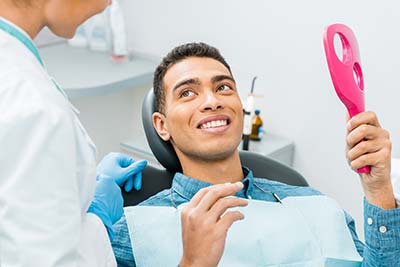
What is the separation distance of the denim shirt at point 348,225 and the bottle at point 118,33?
1.40m

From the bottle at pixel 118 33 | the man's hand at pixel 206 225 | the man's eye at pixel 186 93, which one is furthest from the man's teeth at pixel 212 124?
the bottle at pixel 118 33

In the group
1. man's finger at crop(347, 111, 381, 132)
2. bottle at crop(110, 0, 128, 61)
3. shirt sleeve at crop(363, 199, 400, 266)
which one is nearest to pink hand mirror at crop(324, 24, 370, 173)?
man's finger at crop(347, 111, 381, 132)

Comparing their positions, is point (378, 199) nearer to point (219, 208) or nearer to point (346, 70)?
point (346, 70)

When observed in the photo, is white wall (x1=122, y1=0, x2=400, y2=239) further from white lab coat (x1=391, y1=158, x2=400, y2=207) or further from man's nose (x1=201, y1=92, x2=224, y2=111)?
man's nose (x1=201, y1=92, x2=224, y2=111)

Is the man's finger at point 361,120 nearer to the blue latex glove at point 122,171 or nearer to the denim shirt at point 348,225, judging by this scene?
the denim shirt at point 348,225

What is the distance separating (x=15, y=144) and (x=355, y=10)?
5.63 ft

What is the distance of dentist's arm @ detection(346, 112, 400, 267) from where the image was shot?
4.22ft

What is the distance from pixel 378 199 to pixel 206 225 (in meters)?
0.53

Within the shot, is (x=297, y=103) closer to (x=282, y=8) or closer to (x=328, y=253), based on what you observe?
(x=282, y=8)

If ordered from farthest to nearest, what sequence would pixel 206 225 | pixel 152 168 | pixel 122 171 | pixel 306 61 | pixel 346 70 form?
pixel 306 61
pixel 152 168
pixel 122 171
pixel 346 70
pixel 206 225

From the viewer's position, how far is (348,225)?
1.60 m

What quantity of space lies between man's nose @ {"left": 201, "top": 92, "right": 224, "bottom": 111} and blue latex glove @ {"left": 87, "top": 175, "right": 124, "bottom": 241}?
0.31 meters

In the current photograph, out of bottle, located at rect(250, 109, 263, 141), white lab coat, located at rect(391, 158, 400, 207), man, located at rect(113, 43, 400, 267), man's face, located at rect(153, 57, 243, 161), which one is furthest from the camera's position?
bottle, located at rect(250, 109, 263, 141)

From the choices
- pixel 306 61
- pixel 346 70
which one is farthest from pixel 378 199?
pixel 306 61
